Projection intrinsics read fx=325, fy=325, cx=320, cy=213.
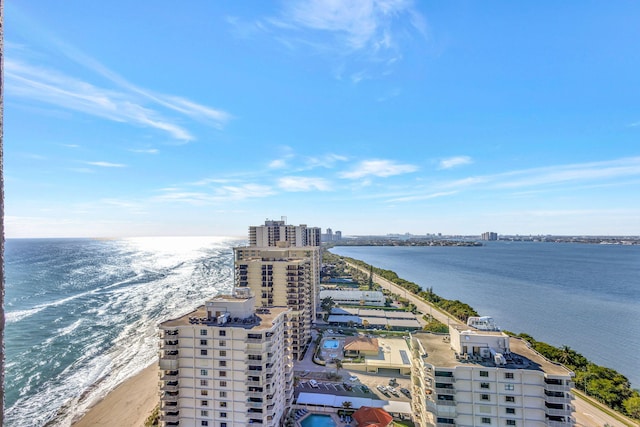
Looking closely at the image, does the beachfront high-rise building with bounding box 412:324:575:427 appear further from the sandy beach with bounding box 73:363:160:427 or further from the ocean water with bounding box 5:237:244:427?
the sandy beach with bounding box 73:363:160:427

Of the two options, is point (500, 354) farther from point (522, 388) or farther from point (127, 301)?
point (127, 301)

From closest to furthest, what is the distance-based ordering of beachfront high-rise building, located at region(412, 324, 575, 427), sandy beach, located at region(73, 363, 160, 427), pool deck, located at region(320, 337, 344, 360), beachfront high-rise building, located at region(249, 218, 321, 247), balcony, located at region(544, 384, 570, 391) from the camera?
1. balcony, located at region(544, 384, 570, 391)
2. beachfront high-rise building, located at region(412, 324, 575, 427)
3. sandy beach, located at region(73, 363, 160, 427)
4. pool deck, located at region(320, 337, 344, 360)
5. beachfront high-rise building, located at region(249, 218, 321, 247)

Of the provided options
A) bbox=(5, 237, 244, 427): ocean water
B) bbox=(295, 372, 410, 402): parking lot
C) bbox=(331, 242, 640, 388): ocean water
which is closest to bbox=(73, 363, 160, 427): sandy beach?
bbox=(5, 237, 244, 427): ocean water

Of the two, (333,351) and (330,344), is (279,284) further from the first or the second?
(330,344)

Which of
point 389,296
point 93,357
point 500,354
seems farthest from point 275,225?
point 500,354

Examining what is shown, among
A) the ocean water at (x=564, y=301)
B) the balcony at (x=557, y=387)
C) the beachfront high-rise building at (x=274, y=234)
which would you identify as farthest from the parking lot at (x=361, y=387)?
the beachfront high-rise building at (x=274, y=234)

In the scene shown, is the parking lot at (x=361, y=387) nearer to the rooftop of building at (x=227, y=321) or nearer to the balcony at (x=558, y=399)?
the rooftop of building at (x=227, y=321)
